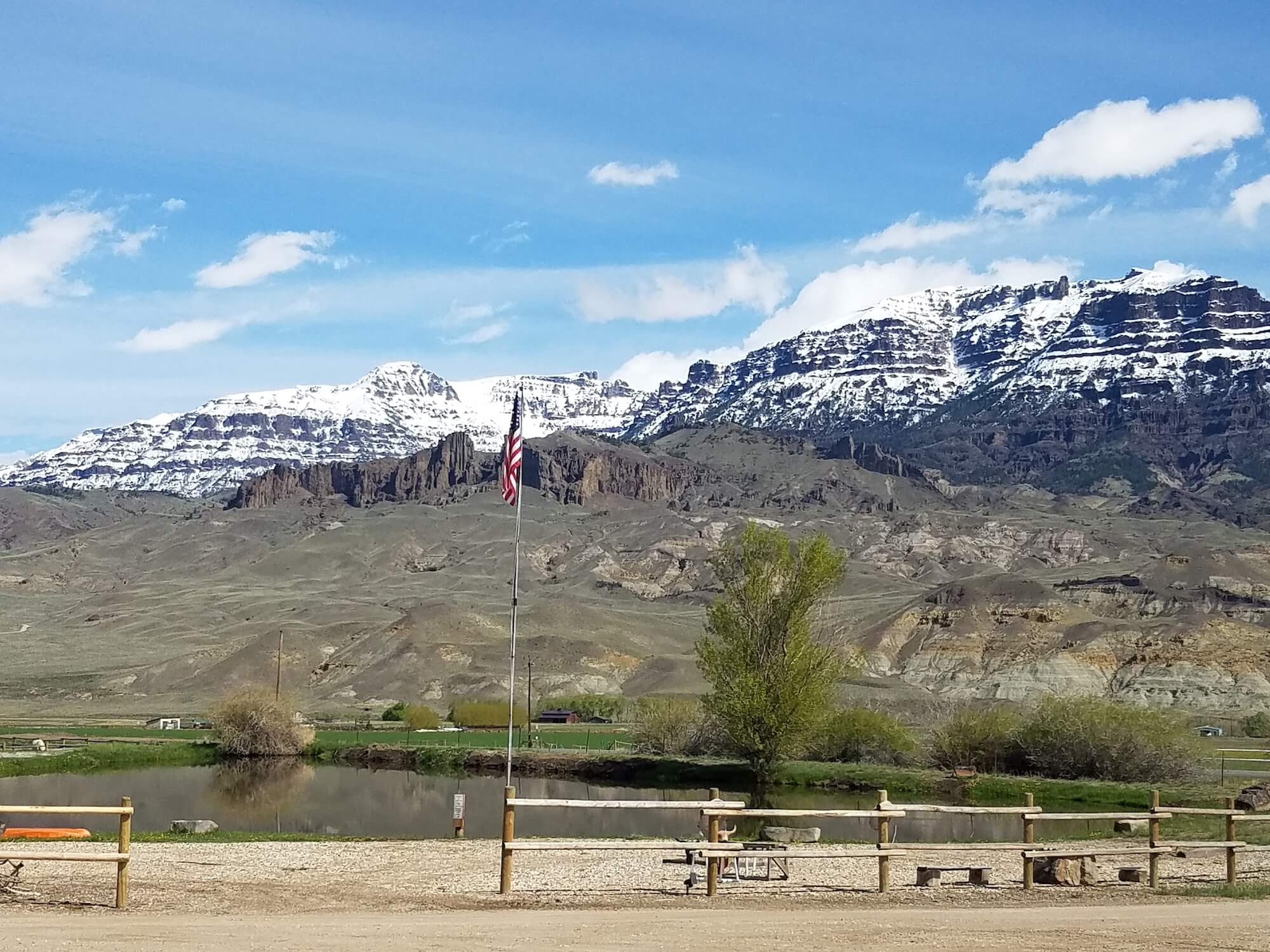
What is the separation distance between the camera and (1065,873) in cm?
2769

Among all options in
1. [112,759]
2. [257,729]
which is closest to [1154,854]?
[257,729]

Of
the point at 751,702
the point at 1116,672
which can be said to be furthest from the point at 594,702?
the point at 751,702

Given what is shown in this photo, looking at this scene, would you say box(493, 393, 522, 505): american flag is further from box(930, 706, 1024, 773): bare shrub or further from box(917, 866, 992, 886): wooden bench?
box(930, 706, 1024, 773): bare shrub

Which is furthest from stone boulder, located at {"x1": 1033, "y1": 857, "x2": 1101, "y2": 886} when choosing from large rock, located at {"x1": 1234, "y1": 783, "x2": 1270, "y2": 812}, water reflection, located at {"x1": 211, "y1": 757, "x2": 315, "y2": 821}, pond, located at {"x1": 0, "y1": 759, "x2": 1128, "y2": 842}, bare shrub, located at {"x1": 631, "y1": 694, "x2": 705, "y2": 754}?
Answer: bare shrub, located at {"x1": 631, "y1": 694, "x2": 705, "y2": 754}

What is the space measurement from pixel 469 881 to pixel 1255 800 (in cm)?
3132

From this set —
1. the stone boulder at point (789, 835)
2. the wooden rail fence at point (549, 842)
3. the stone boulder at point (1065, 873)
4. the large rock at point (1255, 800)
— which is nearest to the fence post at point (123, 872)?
the wooden rail fence at point (549, 842)

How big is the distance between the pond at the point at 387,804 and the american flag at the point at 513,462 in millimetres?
11726

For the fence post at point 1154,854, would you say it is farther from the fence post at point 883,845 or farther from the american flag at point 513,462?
the american flag at point 513,462

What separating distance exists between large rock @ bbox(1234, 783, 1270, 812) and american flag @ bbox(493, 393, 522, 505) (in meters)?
26.7

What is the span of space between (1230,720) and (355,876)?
98789mm

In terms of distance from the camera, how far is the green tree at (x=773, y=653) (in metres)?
62.2

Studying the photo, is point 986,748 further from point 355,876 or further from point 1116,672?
point 1116,672

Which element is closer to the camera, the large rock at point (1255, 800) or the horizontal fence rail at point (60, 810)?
the horizontal fence rail at point (60, 810)

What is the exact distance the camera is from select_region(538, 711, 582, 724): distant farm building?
11319 cm
